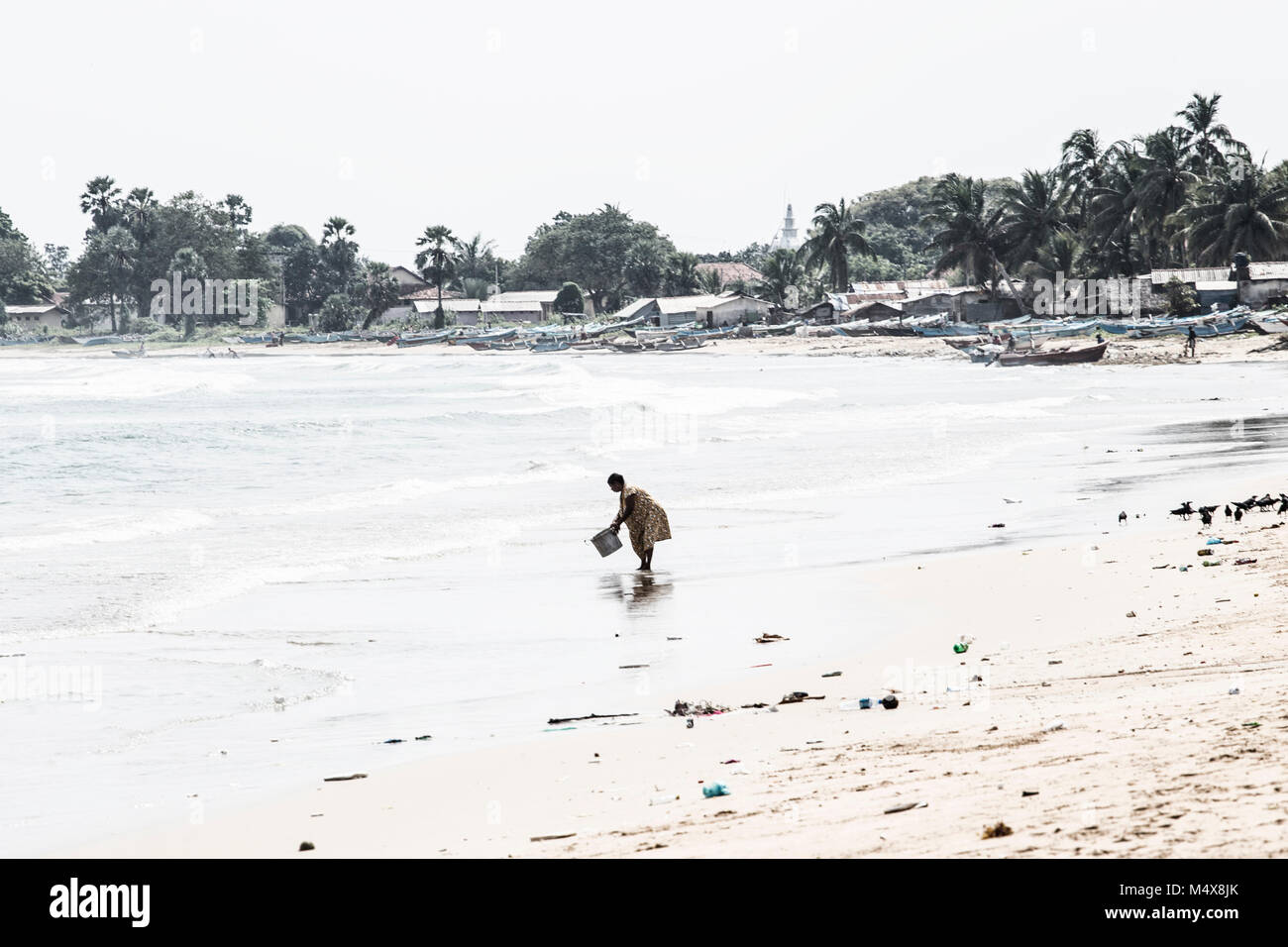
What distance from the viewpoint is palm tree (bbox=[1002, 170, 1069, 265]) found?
79.8 metres

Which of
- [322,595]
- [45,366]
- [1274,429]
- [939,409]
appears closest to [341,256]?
[45,366]

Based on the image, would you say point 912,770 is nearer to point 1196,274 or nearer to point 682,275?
point 1196,274

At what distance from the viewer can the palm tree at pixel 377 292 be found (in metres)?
126

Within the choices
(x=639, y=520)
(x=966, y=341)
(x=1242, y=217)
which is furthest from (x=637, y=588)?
A: (x=966, y=341)

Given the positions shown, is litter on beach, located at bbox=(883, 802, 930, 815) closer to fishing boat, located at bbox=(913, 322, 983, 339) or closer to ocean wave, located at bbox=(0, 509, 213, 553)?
ocean wave, located at bbox=(0, 509, 213, 553)

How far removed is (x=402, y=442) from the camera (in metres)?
31.2

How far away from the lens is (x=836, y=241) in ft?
339

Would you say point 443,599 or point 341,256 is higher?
point 341,256

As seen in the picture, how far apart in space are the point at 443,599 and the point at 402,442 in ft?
64.9

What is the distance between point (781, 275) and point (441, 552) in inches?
3703

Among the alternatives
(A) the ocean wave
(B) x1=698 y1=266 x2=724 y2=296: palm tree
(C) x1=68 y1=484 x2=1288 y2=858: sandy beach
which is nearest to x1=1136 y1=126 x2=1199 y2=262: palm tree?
(B) x1=698 y1=266 x2=724 y2=296: palm tree

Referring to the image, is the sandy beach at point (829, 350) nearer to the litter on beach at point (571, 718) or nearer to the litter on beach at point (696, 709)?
the litter on beach at point (696, 709)

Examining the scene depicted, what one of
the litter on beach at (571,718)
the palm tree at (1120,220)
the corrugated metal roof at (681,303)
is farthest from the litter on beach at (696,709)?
the corrugated metal roof at (681,303)
